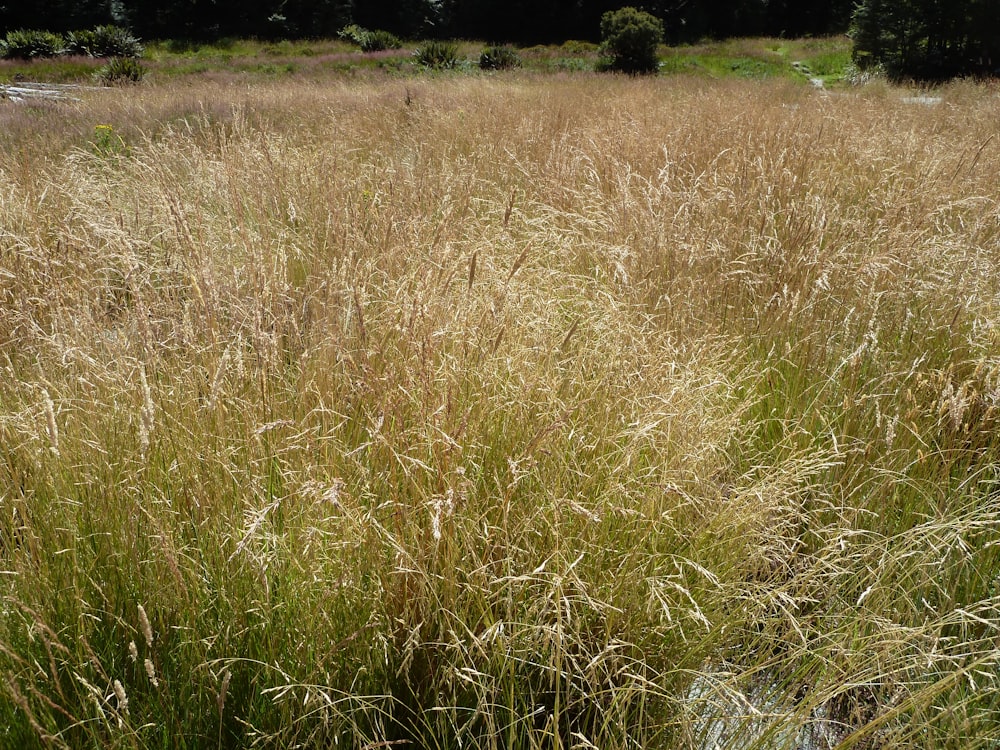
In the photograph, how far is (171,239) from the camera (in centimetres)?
270

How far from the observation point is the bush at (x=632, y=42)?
2066 cm

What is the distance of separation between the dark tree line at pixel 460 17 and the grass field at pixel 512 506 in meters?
29.1

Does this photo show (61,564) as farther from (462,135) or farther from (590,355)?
(462,135)

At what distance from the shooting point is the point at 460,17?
3114cm

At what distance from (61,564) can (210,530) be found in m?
0.28

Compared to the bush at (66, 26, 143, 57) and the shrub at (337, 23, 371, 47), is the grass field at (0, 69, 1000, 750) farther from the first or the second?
the shrub at (337, 23, 371, 47)

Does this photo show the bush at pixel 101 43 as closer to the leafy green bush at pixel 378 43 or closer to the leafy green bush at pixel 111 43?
the leafy green bush at pixel 111 43

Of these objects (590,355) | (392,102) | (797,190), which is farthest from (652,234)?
(392,102)

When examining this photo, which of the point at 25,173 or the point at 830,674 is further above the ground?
the point at 25,173

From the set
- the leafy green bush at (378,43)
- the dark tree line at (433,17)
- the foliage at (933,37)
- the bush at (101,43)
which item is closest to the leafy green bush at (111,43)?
the bush at (101,43)

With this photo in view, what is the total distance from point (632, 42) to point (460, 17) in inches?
530

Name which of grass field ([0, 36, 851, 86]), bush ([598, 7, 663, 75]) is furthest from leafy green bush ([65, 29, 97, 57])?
bush ([598, 7, 663, 75])

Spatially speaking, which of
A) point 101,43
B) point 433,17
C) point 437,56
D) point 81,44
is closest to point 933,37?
point 437,56

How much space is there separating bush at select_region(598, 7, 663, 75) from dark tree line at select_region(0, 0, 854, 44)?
7946mm
